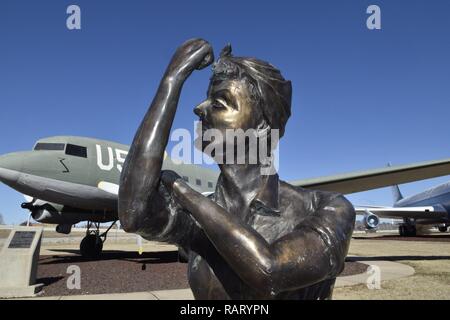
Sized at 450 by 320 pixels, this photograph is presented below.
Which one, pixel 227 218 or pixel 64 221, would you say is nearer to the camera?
pixel 227 218

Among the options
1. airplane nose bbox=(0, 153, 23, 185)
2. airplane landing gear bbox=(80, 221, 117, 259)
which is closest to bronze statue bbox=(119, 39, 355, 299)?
airplane nose bbox=(0, 153, 23, 185)

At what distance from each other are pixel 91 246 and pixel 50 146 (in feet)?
15.9

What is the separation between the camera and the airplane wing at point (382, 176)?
42.1ft

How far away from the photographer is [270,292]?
3.73ft

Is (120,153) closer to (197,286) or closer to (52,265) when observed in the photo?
(52,265)

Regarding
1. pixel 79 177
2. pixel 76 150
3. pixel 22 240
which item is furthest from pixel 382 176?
pixel 22 240

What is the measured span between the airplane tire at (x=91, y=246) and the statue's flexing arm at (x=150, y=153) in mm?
14855

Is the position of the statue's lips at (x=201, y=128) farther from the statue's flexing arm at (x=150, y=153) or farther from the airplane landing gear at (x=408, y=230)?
the airplane landing gear at (x=408, y=230)

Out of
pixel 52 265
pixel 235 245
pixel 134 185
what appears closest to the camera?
pixel 235 245

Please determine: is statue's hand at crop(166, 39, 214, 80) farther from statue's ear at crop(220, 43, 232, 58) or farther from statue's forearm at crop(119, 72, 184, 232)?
statue's ear at crop(220, 43, 232, 58)

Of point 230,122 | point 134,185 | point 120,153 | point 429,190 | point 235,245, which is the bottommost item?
point 429,190

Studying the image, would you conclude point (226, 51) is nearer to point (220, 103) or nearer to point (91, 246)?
point (220, 103)

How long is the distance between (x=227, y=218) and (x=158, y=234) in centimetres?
53

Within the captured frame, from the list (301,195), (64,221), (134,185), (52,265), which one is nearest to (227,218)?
(134,185)
